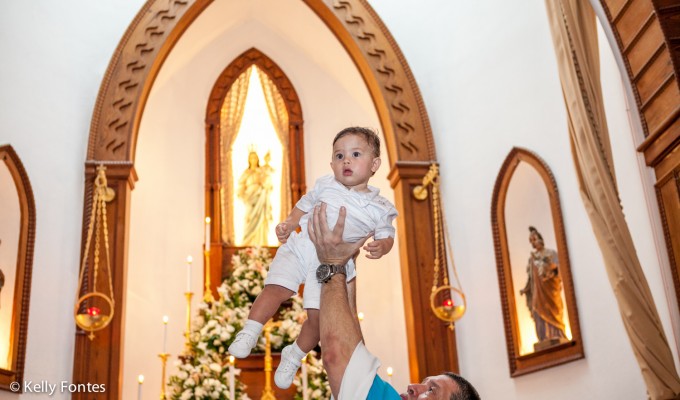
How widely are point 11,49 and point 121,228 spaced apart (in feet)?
5.19

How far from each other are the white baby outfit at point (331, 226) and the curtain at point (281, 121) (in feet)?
19.1

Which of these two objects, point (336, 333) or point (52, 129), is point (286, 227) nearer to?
point (336, 333)

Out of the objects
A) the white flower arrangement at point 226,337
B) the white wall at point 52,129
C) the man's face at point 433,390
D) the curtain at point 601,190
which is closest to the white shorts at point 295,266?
the man's face at point 433,390

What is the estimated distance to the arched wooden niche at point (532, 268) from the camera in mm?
5387

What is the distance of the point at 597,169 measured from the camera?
386 centimetres

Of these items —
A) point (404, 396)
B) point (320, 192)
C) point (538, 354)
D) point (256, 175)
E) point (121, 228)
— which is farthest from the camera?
point (256, 175)

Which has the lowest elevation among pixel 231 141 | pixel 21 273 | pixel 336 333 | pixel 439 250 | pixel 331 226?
pixel 336 333

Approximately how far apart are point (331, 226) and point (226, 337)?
384 centimetres

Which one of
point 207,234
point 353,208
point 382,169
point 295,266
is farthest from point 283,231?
point 382,169

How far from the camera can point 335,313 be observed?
2.17 meters

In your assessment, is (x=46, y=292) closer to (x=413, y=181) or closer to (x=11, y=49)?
(x=11, y=49)

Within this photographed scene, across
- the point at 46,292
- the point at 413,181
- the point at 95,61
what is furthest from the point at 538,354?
the point at 95,61

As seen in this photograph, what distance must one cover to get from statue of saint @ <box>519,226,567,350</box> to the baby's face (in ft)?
10.8

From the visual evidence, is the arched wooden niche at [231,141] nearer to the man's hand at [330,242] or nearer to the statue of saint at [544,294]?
the statue of saint at [544,294]
